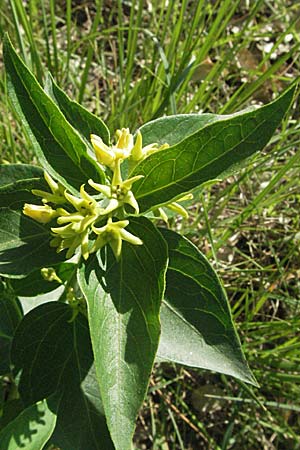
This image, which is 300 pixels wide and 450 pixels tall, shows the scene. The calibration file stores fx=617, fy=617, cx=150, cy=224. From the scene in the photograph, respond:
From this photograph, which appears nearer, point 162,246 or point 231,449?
point 162,246

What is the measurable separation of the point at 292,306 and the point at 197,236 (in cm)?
42

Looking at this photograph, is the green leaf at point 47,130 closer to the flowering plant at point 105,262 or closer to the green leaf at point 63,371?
the flowering plant at point 105,262

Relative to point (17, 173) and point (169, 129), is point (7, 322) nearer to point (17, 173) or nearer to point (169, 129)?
point (17, 173)

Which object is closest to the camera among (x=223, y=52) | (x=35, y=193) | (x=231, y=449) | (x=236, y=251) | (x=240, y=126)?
(x=240, y=126)

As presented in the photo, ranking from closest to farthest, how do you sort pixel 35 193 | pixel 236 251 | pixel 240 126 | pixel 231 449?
pixel 240 126, pixel 35 193, pixel 231 449, pixel 236 251

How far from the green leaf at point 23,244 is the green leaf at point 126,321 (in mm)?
114

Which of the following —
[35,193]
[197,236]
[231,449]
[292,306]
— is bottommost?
[231,449]

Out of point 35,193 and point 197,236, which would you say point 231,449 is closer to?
point 197,236

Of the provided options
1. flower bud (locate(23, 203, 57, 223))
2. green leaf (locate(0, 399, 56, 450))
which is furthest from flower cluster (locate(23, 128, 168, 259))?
green leaf (locate(0, 399, 56, 450))

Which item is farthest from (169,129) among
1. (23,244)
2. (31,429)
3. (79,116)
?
(31,429)

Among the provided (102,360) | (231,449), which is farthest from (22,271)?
(231,449)

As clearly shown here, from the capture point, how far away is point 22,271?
48.7 inches

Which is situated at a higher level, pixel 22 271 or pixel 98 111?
pixel 22 271

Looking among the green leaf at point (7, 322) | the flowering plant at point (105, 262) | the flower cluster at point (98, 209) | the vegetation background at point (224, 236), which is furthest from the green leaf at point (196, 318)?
the vegetation background at point (224, 236)
